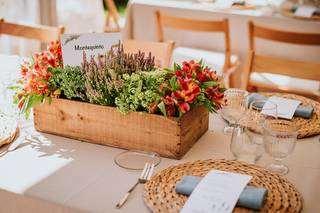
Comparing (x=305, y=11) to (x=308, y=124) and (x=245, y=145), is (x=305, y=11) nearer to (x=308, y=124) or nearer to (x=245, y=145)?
(x=308, y=124)

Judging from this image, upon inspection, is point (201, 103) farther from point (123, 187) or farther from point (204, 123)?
point (123, 187)

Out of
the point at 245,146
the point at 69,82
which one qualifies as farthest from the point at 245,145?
the point at 69,82

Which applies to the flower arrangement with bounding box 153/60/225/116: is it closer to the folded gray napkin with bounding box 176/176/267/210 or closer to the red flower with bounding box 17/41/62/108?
the folded gray napkin with bounding box 176/176/267/210

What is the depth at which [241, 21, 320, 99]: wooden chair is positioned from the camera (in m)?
2.23

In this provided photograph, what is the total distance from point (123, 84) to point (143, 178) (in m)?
0.29

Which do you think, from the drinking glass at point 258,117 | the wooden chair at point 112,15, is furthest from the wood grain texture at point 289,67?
the wooden chair at point 112,15

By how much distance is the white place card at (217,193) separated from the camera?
3.92 ft

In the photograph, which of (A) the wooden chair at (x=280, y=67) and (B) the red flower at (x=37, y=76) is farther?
(A) the wooden chair at (x=280, y=67)

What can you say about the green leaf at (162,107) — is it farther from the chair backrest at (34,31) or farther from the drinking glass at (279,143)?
the chair backrest at (34,31)

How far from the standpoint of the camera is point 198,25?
3.04m

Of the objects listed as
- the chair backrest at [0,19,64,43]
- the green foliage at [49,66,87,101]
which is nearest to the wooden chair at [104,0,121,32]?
the chair backrest at [0,19,64,43]

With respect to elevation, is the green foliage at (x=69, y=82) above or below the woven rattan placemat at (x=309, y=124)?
above

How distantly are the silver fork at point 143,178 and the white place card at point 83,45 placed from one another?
436mm

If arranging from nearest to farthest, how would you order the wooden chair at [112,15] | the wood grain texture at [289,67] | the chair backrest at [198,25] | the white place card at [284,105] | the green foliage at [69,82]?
1. the green foliage at [69,82]
2. the white place card at [284,105]
3. the wood grain texture at [289,67]
4. the chair backrest at [198,25]
5. the wooden chair at [112,15]
